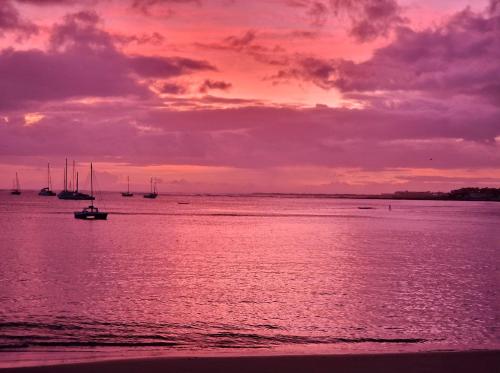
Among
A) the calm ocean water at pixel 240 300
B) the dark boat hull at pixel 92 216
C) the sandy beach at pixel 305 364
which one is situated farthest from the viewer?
the dark boat hull at pixel 92 216

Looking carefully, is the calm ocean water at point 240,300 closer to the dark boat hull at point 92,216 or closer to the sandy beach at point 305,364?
the sandy beach at point 305,364

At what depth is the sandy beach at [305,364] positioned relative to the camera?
15.5m

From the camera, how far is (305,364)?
16.4 meters

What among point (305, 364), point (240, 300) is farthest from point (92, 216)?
point (305, 364)

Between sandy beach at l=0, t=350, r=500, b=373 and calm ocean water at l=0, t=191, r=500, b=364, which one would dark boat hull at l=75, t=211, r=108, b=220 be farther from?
sandy beach at l=0, t=350, r=500, b=373

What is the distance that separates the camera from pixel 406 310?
2942 cm

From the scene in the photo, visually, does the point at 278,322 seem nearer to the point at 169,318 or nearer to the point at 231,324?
the point at 231,324

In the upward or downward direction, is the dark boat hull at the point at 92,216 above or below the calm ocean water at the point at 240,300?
above

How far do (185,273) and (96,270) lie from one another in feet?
23.1

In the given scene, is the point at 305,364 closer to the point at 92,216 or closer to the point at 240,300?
the point at 240,300

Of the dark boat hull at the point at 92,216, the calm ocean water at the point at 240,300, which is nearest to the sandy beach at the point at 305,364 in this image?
the calm ocean water at the point at 240,300

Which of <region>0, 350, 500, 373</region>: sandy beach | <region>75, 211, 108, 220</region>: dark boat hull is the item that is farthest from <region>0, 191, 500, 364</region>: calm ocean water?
<region>75, 211, 108, 220</region>: dark boat hull

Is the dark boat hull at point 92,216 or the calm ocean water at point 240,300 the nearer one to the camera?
the calm ocean water at point 240,300

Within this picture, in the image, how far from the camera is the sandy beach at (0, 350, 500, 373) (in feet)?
50.8
